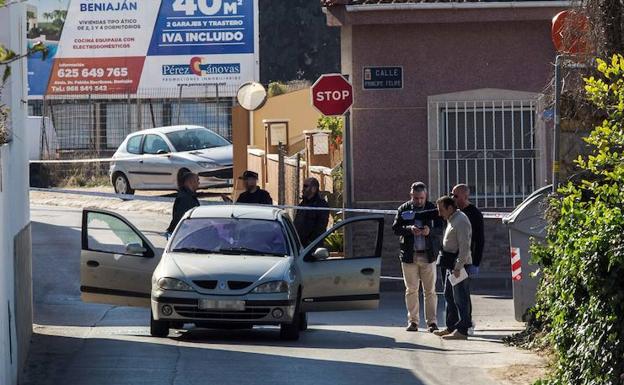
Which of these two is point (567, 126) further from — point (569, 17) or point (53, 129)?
point (53, 129)

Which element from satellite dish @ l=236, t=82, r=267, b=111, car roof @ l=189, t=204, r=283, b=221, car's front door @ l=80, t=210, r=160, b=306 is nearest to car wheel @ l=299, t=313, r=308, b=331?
car roof @ l=189, t=204, r=283, b=221

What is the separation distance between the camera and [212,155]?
1204 inches

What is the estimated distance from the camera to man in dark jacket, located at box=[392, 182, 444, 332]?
50.4 feet

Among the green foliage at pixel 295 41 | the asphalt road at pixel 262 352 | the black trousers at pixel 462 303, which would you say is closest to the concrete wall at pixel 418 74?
the asphalt road at pixel 262 352

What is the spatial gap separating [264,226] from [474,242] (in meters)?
2.40

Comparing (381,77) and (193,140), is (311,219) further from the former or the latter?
(193,140)

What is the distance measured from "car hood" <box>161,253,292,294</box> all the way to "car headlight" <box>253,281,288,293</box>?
5 cm

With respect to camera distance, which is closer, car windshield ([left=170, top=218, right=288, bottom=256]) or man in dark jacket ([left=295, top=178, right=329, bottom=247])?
car windshield ([left=170, top=218, right=288, bottom=256])

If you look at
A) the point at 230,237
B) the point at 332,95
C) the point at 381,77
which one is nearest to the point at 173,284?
the point at 230,237

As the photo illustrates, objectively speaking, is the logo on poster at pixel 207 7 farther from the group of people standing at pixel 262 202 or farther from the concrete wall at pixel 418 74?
the group of people standing at pixel 262 202

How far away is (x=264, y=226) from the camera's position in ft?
48.3

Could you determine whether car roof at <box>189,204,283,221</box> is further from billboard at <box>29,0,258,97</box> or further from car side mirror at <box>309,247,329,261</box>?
billboard at <box>29,0,258,97</box>

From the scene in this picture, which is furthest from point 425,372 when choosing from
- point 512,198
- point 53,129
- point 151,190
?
point 53,129

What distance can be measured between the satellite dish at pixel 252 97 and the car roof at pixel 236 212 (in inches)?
294
